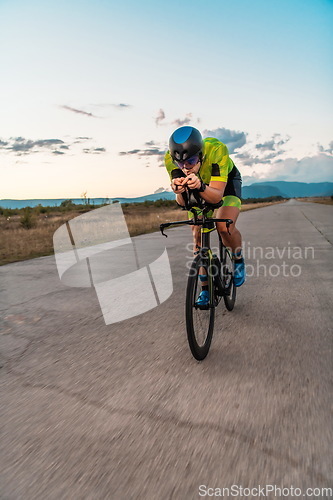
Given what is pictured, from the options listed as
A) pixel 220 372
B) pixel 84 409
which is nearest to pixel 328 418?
pixel 220 372

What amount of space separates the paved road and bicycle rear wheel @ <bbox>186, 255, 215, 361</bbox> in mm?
145

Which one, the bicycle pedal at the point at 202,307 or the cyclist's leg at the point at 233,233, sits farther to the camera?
the cyclist's leg at the point at 233,233

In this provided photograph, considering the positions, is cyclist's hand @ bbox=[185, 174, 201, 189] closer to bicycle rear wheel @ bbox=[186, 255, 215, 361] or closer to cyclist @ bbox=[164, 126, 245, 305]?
cyclist @ bbox=[164, 126, 245, 305]

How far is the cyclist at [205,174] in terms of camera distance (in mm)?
3006

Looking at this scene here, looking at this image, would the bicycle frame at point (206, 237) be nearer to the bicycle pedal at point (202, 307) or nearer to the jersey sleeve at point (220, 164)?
the bicycle pedal at point (202, 307)

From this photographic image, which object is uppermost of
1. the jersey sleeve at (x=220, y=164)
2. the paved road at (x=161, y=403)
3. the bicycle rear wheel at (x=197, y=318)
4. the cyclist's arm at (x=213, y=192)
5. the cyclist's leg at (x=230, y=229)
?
the jersey sleeve at (x=220, y=164)

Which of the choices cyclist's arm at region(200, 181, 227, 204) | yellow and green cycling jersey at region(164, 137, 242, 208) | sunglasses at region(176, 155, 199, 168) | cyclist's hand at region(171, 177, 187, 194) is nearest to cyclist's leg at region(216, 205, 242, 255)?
yellow and green cycling jersey at region(164, 137, 242, 208)

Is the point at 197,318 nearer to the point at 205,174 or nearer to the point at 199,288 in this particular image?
the point at 199,288

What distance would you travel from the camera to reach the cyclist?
3.01 meters

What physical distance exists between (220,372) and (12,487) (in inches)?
63.8

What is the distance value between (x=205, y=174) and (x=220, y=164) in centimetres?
24

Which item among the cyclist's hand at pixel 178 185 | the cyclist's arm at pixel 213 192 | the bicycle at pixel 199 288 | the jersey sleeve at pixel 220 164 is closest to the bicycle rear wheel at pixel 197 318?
the bicycle at pixel 199 288

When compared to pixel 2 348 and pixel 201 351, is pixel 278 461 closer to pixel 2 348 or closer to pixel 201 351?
pixel 201 351

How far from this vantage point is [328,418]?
7.27ft
